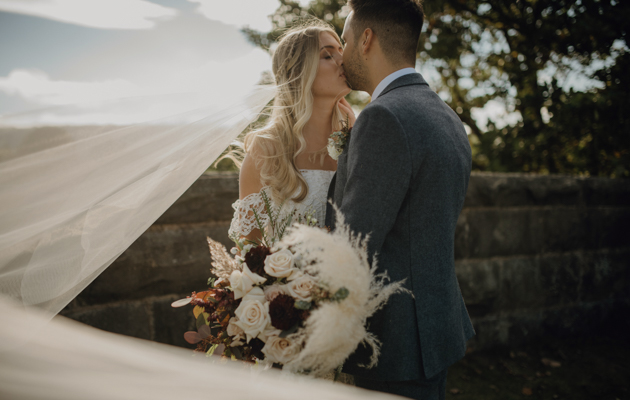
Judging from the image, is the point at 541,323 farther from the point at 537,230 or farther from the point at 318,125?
the point at 318,125

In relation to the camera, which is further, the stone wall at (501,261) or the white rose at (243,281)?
the stone wall at (501,261)

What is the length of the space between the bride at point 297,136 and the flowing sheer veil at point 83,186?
360mm

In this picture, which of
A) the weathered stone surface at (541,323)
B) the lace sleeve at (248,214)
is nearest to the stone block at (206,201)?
the lace sleeve at (248,214)

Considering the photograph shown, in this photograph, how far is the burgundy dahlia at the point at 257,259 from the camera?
5.20 ft

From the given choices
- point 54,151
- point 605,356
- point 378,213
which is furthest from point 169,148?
point 605,356

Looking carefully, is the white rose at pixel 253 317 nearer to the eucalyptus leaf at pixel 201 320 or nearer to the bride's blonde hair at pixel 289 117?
the eucalyptus leaf at pixel 201 320

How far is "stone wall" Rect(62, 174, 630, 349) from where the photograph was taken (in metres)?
3.35

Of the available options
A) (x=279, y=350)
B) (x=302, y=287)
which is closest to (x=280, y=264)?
(x=302, y=287)

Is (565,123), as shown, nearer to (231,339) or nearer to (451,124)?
(451,124)

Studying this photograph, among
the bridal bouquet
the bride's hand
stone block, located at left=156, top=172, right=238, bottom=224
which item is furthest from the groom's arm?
stone block, located at left=156, top=172, right=238, bottom=224

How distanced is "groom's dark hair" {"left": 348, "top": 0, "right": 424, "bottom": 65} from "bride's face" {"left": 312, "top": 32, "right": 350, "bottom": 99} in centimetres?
63

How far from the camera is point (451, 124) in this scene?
6.12ft

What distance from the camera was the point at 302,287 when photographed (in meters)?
1.43

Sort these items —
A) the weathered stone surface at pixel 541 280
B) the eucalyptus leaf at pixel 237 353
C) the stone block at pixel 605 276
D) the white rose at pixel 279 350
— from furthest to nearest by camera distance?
the stone block at pixel 605 276 → the weathered stone surface at pixel 541 280 → the eucalyptus leaf at pixel 237 353 → the white rose at pixel 279 350
